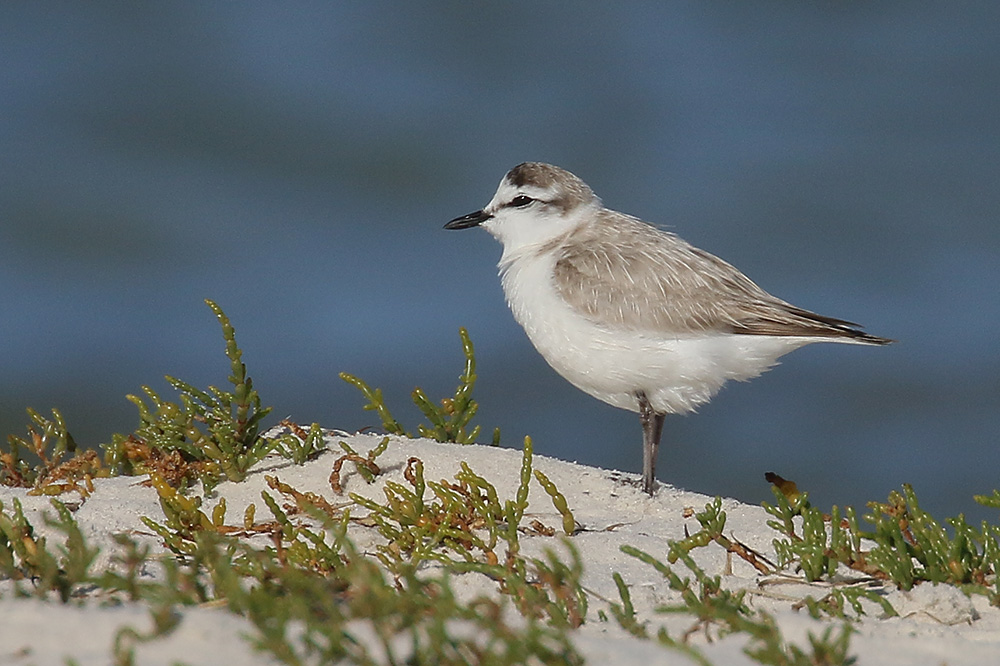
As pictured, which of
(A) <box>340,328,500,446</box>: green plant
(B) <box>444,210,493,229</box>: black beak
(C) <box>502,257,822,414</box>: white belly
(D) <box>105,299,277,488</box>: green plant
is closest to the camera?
(D) <box>105,299,277,488</box>: green plant

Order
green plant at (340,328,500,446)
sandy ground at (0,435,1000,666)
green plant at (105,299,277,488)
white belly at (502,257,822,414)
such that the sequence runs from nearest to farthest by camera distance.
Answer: sandy ground at (0,435,1000,666)
green plant at (105,299,277,488)
green plant at (340,328,500,446)
white belly at (502,257,822,414)

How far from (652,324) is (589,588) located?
2203mm

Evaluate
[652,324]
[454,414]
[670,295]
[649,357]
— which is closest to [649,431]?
[649,357]

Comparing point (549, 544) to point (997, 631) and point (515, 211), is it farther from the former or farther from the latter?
point (515, 211)

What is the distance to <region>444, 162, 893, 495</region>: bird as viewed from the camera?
5637 millimetres

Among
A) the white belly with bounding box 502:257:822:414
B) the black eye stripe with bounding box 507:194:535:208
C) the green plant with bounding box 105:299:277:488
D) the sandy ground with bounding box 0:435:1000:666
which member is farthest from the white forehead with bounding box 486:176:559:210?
the green plant with bounding box 105:299:277:488

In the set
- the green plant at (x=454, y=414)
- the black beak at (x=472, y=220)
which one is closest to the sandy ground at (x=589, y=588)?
the green plant at (x=454, y=414)

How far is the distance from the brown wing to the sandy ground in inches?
32.7

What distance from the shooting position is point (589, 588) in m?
3.71

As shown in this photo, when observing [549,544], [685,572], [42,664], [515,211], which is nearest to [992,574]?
[685,572]

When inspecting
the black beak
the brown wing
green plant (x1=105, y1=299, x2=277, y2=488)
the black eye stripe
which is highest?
the black eye stripe

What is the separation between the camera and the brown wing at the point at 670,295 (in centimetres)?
566

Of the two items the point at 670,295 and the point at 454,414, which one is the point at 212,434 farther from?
the point at 670,295

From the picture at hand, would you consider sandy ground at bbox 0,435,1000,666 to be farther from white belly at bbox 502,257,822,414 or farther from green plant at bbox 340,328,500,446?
white belly at bbox 502,257,822,414
